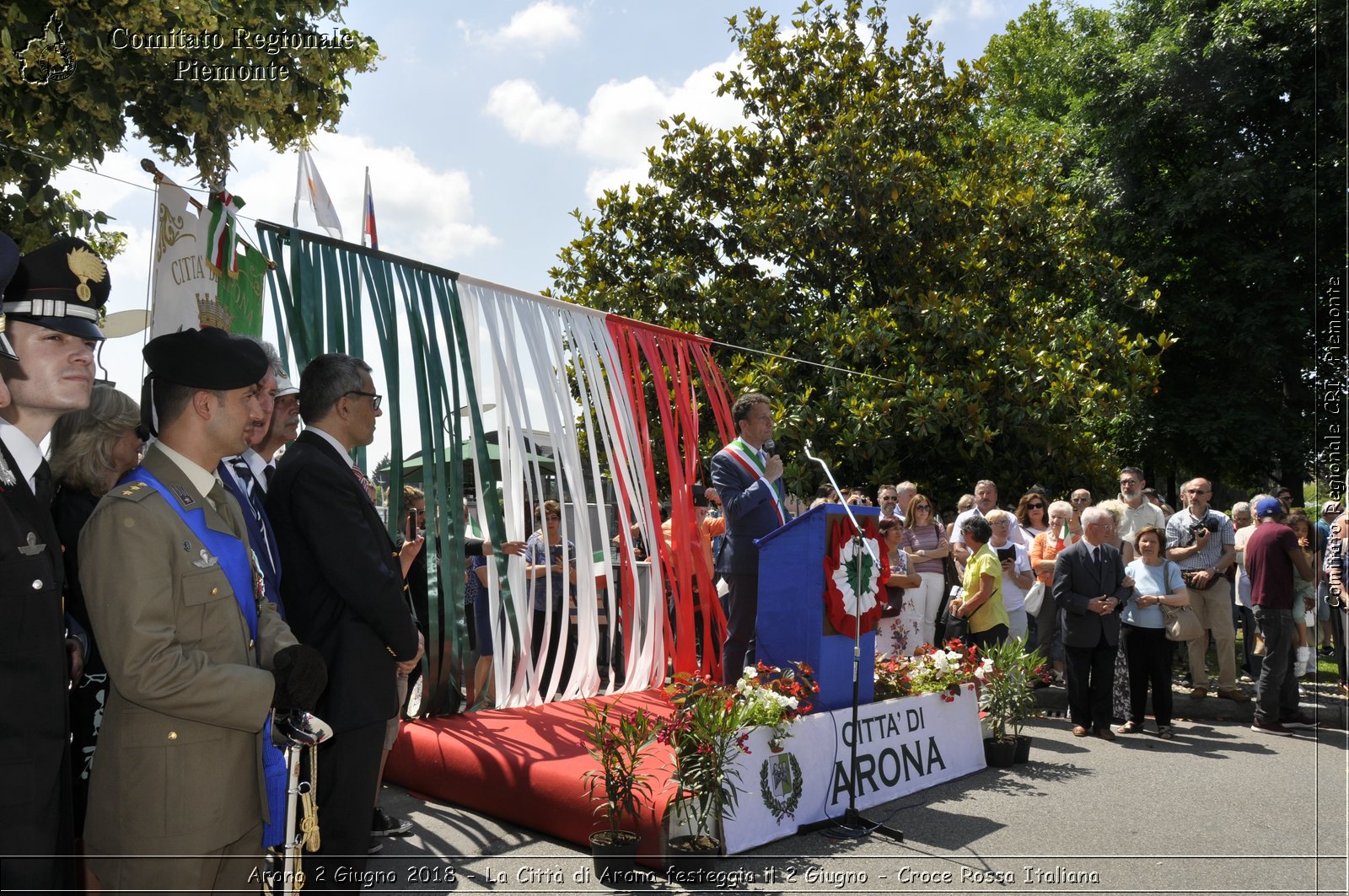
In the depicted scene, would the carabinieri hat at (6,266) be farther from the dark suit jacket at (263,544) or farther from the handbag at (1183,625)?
the handbag at (1183,625)

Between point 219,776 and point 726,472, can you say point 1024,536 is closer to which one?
point 726,472

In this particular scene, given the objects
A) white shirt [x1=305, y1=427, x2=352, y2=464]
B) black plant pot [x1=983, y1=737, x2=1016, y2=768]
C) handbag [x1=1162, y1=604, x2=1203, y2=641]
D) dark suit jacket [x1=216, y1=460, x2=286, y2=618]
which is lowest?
black plant pot [x1=983, y1=737, x2=1016, y2=768]

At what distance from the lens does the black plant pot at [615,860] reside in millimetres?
4039

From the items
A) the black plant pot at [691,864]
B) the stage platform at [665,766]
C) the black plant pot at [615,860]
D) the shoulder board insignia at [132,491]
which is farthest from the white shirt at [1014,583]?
the shoulder board insignia at [132,491]

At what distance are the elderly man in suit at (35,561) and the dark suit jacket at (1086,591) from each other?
256 inches

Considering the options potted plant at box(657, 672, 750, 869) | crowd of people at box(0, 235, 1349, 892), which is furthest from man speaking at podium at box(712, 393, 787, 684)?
crowd of people at box(0, 235, 1349, 892)

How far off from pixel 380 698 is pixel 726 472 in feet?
11.4

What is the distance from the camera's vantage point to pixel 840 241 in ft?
39.9

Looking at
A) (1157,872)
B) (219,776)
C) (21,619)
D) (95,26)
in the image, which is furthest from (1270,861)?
(95,26)

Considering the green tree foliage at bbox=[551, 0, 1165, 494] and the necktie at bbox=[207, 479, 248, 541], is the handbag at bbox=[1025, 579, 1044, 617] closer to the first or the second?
the green tree foliage at bbox=[551, 0, 1165, 494]

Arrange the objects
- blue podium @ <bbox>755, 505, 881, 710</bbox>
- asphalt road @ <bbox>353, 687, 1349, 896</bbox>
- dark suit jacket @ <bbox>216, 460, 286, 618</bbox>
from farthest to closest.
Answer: blue podium @ <bbox>755, 505, 881, 710</bbox>
asphalt road @ <bbox>353, 687, 1349, 896</bbox>
dark suit jacket @ <bbox>216, 460, 286, 618</bbox>

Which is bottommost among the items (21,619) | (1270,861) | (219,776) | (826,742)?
(1270,861)

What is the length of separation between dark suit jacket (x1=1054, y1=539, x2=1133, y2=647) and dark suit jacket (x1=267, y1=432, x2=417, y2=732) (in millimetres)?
5517

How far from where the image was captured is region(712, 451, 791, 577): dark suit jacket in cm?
610
